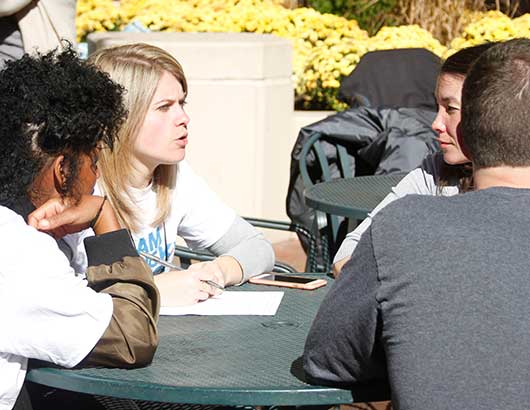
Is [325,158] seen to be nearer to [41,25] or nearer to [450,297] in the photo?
[41,25]

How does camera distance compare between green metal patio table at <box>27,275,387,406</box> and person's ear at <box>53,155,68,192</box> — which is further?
person's ear at <box>53,155,68,192</box>

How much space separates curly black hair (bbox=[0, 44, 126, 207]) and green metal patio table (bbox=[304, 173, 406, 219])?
1.66m

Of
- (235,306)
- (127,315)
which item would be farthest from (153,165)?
(127,315)

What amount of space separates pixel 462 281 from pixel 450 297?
0.11 feet

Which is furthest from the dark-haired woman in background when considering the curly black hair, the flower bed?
the flower bed

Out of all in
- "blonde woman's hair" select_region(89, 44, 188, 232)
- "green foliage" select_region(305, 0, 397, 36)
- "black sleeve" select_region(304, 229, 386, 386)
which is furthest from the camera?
"green foliage" select_region(305, 0, 397, 36)

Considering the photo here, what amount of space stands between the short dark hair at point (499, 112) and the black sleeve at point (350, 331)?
27cm

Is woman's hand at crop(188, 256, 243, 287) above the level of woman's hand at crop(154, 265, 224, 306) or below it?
below

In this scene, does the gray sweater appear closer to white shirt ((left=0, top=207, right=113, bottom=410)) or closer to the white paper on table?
white shirt ((left=0, top=207, right=113, bottom=410))

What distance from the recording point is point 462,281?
78.0 inches

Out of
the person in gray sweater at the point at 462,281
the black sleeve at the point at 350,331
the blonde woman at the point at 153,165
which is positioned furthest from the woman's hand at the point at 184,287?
the person in gray sweater at the point at 462,281

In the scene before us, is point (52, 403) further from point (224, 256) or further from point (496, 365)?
point (496, 365)

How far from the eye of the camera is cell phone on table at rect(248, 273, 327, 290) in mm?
3271

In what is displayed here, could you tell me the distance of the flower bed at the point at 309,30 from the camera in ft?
26.6
